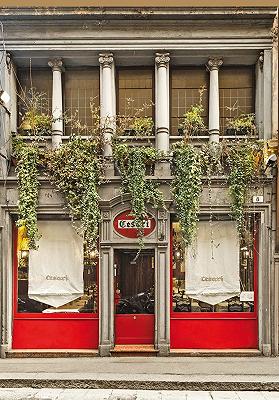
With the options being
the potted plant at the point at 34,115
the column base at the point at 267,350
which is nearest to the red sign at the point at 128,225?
the potted plant at the point at 34,115

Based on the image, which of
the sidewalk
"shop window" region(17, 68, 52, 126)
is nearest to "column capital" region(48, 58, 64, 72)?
"shop window" region(17, 68, 52, 126)

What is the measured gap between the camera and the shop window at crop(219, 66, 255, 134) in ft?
44.2

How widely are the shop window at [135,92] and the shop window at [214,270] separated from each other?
2.98 m

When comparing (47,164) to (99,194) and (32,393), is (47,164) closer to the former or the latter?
(99,194)

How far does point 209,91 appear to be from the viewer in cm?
1341

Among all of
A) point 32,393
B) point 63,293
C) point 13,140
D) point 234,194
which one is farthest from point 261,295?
point 13,140

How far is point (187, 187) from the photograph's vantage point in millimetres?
12617

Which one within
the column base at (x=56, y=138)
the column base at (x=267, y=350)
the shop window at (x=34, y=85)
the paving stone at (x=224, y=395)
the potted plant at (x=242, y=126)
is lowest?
the paving stone at (x=224, y=395)

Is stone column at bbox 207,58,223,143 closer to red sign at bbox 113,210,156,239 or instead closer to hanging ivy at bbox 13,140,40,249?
red sign at bbox 113,210,156,239

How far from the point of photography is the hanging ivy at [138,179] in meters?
12.6

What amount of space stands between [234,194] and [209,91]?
2.71 metres

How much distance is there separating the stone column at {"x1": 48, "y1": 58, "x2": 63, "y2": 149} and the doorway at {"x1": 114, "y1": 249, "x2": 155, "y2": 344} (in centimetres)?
319

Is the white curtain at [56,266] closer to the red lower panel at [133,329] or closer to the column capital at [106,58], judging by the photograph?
the red lower panel at [133,329]

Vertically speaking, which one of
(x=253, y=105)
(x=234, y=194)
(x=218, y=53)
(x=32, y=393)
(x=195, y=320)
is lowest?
(x=32, y=393)
